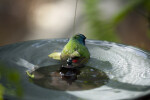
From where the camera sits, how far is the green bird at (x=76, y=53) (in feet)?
5.08

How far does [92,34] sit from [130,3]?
61cm

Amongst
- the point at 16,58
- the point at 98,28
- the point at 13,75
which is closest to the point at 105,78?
the point at 16,58

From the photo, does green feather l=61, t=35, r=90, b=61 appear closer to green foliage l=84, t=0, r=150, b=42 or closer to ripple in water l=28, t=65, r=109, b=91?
ripple in water l=28, t=65, r=109, b=91

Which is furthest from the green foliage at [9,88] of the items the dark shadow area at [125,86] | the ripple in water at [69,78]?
the dark shadow area at [125,86]

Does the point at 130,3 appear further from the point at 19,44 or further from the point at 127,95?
the point at 127,95

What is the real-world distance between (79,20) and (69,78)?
2470 mm

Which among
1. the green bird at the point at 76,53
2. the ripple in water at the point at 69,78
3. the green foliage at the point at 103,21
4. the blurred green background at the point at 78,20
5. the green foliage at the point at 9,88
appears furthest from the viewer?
the blurred green background at the point at 78,20

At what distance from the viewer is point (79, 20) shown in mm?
3752

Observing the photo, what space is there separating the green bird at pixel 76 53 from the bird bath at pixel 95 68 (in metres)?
0.05

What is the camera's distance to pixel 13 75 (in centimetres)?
83

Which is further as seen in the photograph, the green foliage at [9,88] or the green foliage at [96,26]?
the green foliage at [96,26]

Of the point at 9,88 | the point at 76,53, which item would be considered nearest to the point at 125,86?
the point at 76,53

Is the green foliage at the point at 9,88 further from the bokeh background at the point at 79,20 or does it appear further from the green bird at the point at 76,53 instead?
the bokeh background at the point at 79,20

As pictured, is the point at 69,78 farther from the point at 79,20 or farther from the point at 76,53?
the point at 79,20
